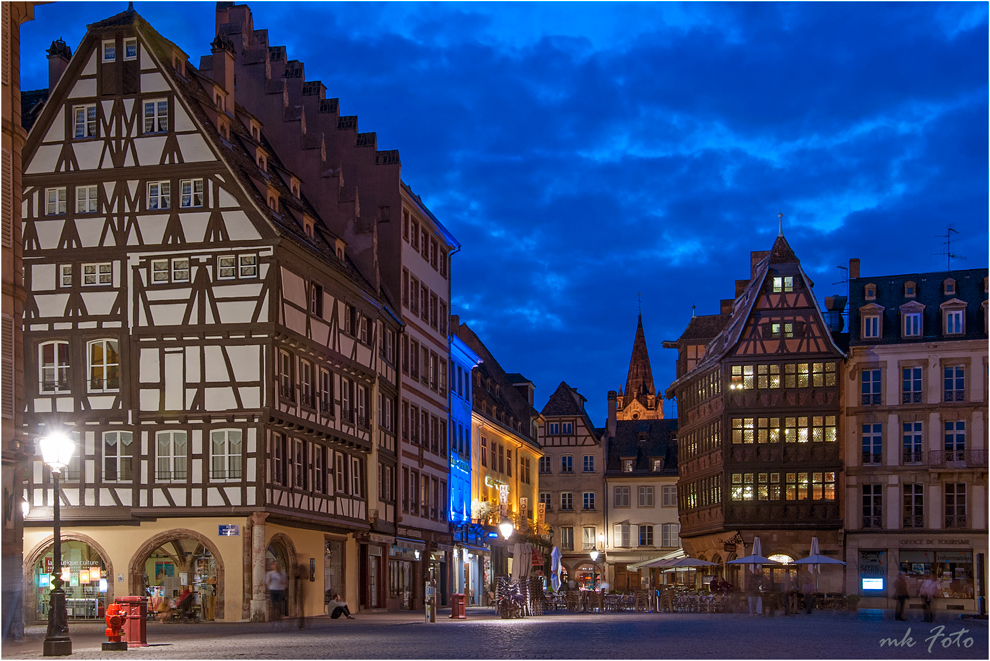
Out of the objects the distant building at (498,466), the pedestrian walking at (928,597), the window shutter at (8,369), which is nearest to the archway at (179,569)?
the window shutter at (8,369)

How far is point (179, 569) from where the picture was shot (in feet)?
119

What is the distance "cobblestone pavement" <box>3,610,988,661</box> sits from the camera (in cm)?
2052

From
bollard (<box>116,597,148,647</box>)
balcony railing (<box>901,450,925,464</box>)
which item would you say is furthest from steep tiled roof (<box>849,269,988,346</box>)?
bollard (<box>116,597,148,647</box>)

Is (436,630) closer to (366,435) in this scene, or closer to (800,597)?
(366,435)

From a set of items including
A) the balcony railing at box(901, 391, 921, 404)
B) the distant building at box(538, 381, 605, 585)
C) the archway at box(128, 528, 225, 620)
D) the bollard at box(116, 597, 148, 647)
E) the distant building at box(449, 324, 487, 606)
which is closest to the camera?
the bollard at box(116, 597, 148, 647)

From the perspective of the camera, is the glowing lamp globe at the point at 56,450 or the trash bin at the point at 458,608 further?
the trash bin at the point at 458,608

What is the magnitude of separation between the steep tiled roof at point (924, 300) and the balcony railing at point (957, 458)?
487cm

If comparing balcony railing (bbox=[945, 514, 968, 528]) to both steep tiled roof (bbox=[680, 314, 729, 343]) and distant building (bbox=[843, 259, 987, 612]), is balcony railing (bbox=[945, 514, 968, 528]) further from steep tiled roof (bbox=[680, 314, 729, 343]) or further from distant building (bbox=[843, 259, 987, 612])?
steep tiled roof (bbox=[680, 314, 729, 343])

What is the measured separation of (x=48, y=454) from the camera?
22.2 metres

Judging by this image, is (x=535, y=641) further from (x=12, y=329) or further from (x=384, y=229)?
(x=384, y=229)

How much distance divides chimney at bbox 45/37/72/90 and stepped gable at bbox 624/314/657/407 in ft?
407

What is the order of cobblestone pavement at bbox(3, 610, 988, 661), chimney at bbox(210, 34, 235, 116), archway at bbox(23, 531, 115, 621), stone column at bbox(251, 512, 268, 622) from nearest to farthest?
cobblestone pavement at bbox(3, 610, 988, 661) → stone column at bbox(251, 512, 268, 622) → archway at bbox(23, 531, 115, 621) → chimney at bbox(210, 34, 235, 116)

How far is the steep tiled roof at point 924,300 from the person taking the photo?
2413 inches

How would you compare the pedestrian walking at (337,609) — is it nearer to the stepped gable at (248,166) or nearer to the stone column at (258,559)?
the stone column at (258,559)
